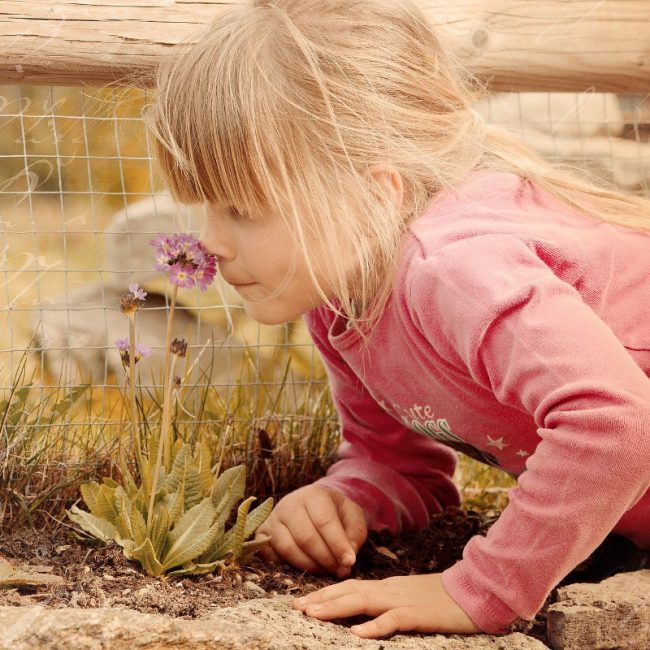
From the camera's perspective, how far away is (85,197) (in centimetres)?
244

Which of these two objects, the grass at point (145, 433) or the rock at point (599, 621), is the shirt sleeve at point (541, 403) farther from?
the grass at point (145, 433)

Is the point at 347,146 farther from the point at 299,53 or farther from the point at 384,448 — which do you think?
the point at 384,448

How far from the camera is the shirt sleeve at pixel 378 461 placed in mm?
2229

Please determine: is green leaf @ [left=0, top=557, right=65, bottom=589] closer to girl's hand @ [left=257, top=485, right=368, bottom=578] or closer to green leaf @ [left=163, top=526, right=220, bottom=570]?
green leaf @ [left=163, top=526, right=220, bottom=570]

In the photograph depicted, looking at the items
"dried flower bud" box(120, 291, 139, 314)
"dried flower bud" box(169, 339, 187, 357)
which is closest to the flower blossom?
"dried flower bud" box(120, 291, 139, 314)

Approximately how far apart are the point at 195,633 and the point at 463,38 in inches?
57.8

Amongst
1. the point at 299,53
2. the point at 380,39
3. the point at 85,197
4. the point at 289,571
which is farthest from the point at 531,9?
the point at 289,571

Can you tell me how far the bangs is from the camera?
1.73 m

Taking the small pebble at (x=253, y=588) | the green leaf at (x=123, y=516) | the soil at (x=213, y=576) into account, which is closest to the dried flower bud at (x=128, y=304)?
the green leaf at (x=123, y=516)

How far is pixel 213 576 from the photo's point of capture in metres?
1.83

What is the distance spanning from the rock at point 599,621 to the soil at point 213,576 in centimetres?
10

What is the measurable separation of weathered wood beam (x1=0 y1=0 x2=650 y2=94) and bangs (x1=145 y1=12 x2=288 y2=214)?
33cm

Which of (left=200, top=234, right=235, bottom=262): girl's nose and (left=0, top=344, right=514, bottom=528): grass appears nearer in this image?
(left=200, top=234, right=235, bottom=262): girl's nose

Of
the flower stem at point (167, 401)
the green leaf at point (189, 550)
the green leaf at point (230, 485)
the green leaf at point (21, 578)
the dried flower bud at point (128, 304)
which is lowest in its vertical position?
the green leaf at point (21, 578)
